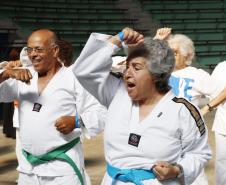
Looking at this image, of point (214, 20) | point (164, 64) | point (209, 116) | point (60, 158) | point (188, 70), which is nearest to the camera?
point (164, 64)

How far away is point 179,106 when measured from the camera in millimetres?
2176

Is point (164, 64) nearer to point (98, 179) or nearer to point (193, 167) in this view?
point (193, 167)

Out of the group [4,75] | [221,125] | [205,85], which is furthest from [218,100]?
[4,75]

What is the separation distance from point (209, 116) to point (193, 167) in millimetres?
8397

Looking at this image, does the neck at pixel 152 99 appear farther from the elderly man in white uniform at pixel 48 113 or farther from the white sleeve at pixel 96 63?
the elderly man in white uniform at pixel 48 113

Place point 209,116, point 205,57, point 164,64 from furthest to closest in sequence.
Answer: point 205,57 < point 209,116 < point 164,64

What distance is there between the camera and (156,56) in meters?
2.14

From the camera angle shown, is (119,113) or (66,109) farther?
(66,109)

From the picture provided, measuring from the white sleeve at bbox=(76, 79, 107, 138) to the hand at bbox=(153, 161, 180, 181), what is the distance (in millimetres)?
802

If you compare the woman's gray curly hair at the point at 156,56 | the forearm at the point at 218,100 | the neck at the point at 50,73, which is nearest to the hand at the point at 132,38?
the woman's gray curly hair at the point at 156,56

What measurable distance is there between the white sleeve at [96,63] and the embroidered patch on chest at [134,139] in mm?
276

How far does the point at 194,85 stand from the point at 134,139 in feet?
6.79

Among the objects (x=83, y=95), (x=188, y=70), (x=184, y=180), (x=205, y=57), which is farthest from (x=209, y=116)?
(x=184, y=180)

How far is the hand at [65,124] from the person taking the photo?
287 cm
